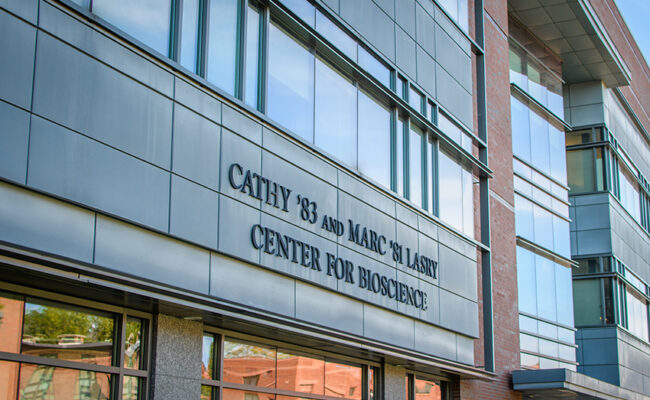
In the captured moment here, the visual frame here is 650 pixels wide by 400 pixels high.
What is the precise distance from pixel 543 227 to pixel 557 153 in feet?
10.6

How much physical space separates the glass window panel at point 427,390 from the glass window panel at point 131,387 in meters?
8.31

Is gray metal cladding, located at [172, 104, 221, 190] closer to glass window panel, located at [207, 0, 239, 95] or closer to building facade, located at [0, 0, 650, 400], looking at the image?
building facade, located at [0, 0, 650, 400]

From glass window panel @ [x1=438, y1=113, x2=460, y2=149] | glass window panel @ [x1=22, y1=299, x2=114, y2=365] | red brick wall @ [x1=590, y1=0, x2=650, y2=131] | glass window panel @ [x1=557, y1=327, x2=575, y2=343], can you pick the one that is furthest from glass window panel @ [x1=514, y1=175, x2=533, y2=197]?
glass window panel @ [x1=22, y1=299, x2=114, y2=365]

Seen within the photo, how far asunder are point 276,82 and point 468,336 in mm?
7715

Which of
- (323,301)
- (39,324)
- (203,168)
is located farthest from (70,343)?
(323,301)

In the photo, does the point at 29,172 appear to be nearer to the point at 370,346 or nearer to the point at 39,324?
the point at 39,324

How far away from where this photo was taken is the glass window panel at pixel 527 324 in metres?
22.5

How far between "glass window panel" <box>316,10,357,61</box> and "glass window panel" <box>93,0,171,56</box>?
3.86 meters

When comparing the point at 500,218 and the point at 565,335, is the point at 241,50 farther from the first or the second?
the point at 565,335

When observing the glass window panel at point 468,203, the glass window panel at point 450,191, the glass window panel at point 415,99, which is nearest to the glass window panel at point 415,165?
the glass window panel at point 415,99

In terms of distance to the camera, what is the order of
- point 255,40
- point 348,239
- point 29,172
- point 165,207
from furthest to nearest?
point 348,239, point 255,40, point 165,207, point 29,172

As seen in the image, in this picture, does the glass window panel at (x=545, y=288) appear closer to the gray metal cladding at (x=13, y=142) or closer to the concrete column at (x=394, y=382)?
the concrete column at (x=394, y=382)

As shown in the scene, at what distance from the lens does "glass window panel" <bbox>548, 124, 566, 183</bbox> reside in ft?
88.3

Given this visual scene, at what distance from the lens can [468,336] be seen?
18.0 meters
